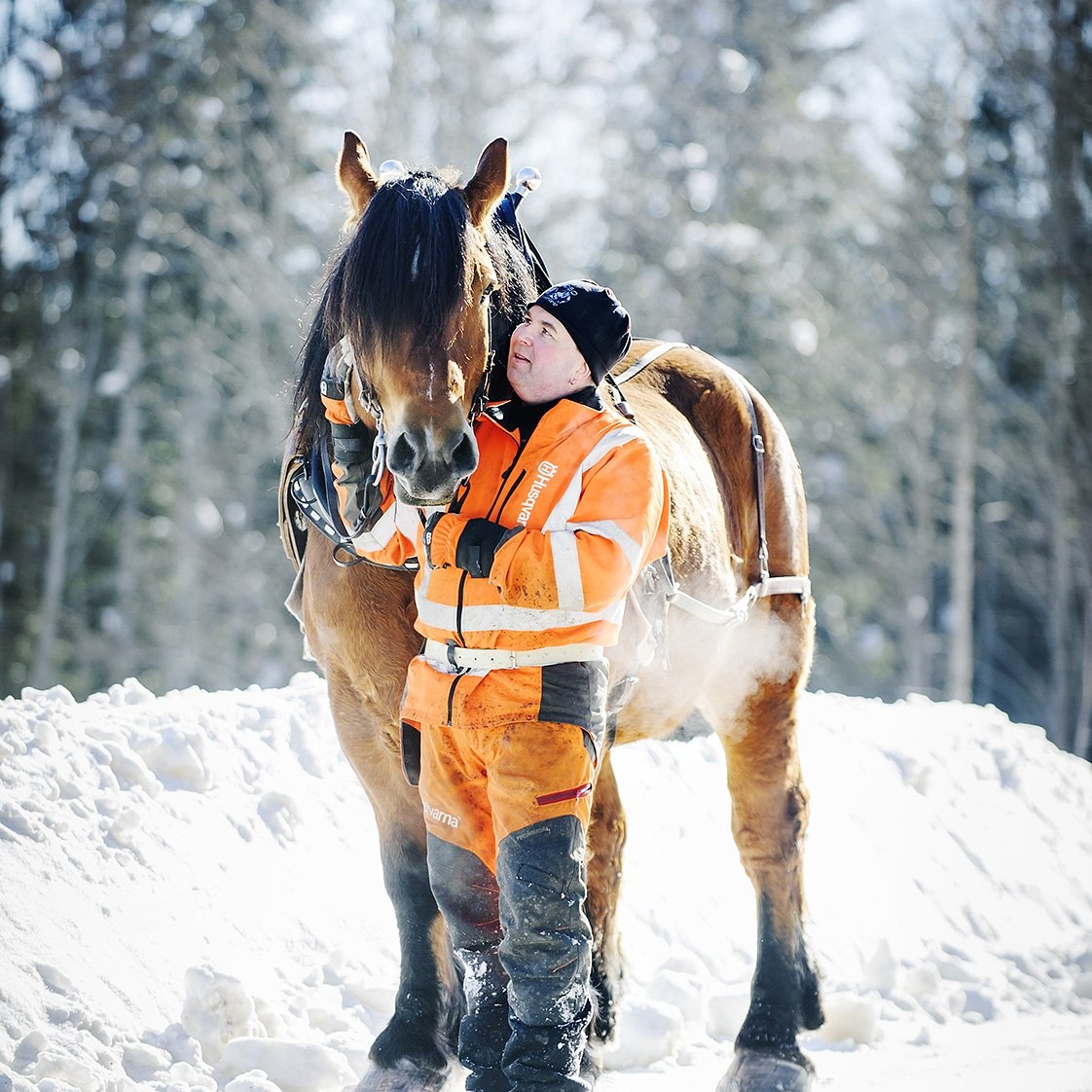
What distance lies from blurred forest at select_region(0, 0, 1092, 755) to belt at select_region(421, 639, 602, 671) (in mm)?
11861

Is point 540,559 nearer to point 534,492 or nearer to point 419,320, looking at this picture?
point 534,492

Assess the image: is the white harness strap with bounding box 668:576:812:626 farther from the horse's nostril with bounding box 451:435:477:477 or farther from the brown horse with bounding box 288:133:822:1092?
the horse's nostril with bounding box 451:435:477:477

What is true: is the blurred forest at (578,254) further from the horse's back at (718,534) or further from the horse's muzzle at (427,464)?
the horse's muzzle at (427,464)

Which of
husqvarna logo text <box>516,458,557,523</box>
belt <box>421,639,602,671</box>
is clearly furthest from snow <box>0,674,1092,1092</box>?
husqvarna logo text <box>516,458,557,523</box>

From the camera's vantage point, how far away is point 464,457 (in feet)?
7.81

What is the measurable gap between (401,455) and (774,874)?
2336 mm

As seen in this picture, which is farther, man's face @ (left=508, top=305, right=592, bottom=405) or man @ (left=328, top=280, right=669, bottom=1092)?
man's face @ (left=508, top=305, right=592, bottom=405)

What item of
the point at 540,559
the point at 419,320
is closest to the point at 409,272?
the point at 419,320

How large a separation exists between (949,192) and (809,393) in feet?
10.4

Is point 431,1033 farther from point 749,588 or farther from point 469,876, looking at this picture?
point 749,588

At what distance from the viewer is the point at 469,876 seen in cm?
267

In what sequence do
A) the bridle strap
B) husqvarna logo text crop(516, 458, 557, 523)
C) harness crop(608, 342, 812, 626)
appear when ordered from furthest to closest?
the bridle strap
harness crop(608, 342, 812, 626)
husqvarna logo text crop(516, 458, 557, 523)

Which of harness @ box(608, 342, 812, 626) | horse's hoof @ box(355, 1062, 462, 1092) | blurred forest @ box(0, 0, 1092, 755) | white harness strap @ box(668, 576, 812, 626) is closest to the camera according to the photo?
horse's hoof @ box(355, 1062, 462, 1092)

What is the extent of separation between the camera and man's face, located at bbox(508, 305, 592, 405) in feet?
8.79
